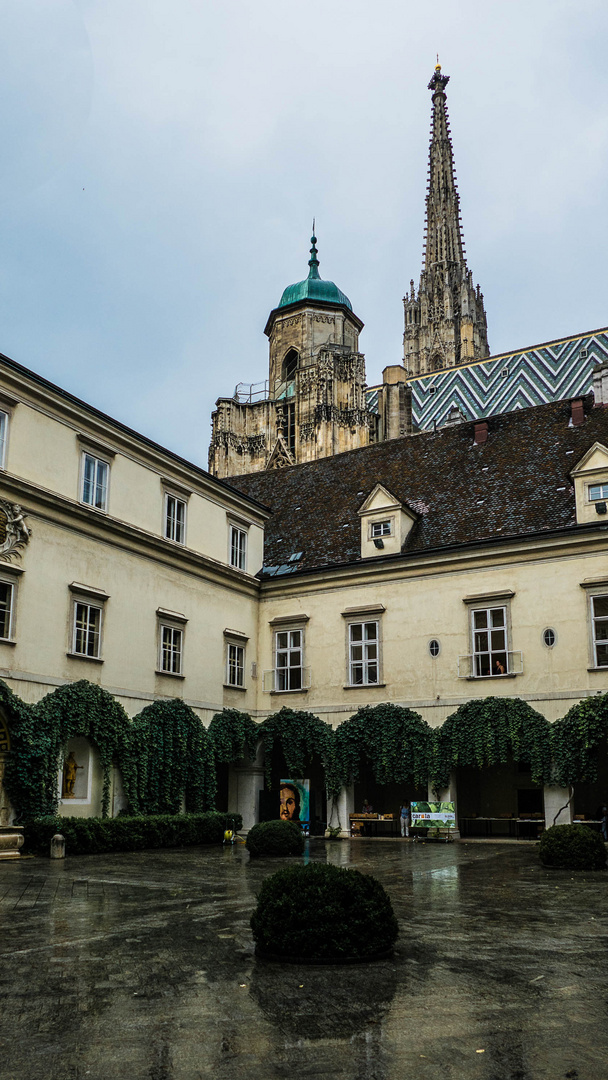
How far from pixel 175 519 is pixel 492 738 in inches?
482

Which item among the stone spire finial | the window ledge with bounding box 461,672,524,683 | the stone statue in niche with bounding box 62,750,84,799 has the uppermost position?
the stone spire finial

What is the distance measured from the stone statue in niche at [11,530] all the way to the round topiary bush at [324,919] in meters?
15.8

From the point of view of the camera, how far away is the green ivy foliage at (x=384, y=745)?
29.7m

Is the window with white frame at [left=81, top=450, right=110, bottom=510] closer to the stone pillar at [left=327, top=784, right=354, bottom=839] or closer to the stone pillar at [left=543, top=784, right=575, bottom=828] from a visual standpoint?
the stone pillar at [left=327, top=784, right=354, bottom=839]

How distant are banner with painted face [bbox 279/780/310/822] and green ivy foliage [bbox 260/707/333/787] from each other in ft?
4.39

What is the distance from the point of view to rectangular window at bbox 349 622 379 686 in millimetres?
31469

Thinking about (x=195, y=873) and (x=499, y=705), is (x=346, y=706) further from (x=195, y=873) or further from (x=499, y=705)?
(x=195, y=873)

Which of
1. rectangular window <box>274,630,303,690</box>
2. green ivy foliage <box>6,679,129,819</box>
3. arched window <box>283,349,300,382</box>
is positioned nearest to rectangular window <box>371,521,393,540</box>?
rectangular window <box>274,630,303,690</box>

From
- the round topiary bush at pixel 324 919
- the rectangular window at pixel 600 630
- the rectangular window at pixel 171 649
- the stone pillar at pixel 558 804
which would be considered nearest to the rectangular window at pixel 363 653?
the rectangular window at pixel 171 649

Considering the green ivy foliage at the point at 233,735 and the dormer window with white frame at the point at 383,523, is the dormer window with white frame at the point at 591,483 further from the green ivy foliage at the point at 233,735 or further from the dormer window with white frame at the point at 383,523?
the green ivy foliage at the point at 233,735

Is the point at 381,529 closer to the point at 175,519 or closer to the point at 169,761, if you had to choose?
the point at 175,519

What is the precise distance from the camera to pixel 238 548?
33.8 metres

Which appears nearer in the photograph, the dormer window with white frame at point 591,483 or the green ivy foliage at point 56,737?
the green ivy foliage at point 56,737

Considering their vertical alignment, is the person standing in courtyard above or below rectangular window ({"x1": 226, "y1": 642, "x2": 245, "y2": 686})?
below
